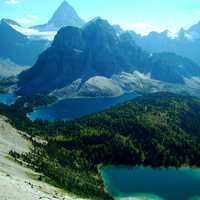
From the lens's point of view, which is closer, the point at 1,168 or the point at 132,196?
the point at 1,168

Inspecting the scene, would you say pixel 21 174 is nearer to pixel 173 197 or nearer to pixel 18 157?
pixel 18 157

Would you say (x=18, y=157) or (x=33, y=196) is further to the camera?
(x=18, y=157)

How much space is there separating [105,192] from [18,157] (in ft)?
130

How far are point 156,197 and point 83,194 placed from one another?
45037 millimetres

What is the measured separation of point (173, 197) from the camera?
199500 millimetres

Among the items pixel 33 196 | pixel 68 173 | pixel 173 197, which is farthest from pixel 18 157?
pixel 33 196

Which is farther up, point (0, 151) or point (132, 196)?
point (0, 151)

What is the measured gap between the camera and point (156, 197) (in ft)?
650

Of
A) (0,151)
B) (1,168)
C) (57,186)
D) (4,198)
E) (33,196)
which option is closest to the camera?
(4,198)

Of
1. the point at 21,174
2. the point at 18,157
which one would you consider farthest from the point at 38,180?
the point at 18,157

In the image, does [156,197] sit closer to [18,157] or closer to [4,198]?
[18,157]

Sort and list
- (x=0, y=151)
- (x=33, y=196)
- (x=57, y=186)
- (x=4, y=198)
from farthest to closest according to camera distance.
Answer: (x=0, y=151) → (x=57, y=186) → (x=33, y=196) → (x=4, y=198)

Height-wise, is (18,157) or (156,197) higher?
(18,157)

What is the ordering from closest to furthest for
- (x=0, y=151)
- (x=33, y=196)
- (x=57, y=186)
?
(x=33, y=196), (x=57, y=186), (x=0, y=151)
